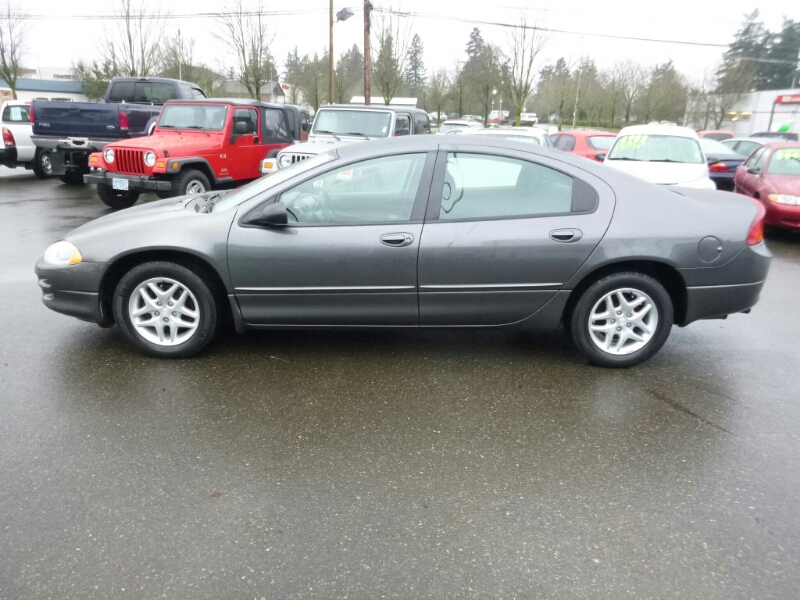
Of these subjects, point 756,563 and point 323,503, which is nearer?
point 756,563

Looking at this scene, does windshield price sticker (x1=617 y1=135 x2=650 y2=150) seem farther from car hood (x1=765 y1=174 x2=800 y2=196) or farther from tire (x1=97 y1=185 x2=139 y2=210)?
tire (x1=97 y1=185 x2=139 y2=210)

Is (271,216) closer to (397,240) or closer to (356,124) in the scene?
(397,240)

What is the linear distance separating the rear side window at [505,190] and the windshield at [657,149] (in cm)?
672

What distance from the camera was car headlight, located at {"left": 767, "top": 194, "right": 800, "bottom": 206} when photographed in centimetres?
902

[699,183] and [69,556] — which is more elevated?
[699,183]

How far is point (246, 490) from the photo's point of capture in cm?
287

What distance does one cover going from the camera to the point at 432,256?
4082 millimetres

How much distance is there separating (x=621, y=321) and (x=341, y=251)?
192cm

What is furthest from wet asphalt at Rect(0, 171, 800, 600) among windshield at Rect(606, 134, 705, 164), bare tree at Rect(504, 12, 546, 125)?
bare tree at Rect(504, 12, 546, 125)

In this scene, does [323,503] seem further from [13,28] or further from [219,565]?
[13,28]

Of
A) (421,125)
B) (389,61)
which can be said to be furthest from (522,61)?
(421,125)

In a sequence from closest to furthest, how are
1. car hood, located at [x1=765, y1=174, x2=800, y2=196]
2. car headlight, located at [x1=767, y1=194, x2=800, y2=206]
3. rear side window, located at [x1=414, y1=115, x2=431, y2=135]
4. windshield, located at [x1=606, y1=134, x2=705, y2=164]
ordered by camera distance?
car headlight, located at [x1=767, y1=194, x2=800, y2=206] < car hood, located at [x1=765, y1=174, x2=800, y2=196] < windshield, located at [x1=606, y1=134, x2=705, y2=164] < rear side window, located at [x1=414, y1=115, x2=431, y2=135]

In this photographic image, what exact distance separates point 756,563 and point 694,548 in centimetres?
22

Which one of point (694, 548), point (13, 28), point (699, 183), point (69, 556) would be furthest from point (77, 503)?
point (13, 28)
